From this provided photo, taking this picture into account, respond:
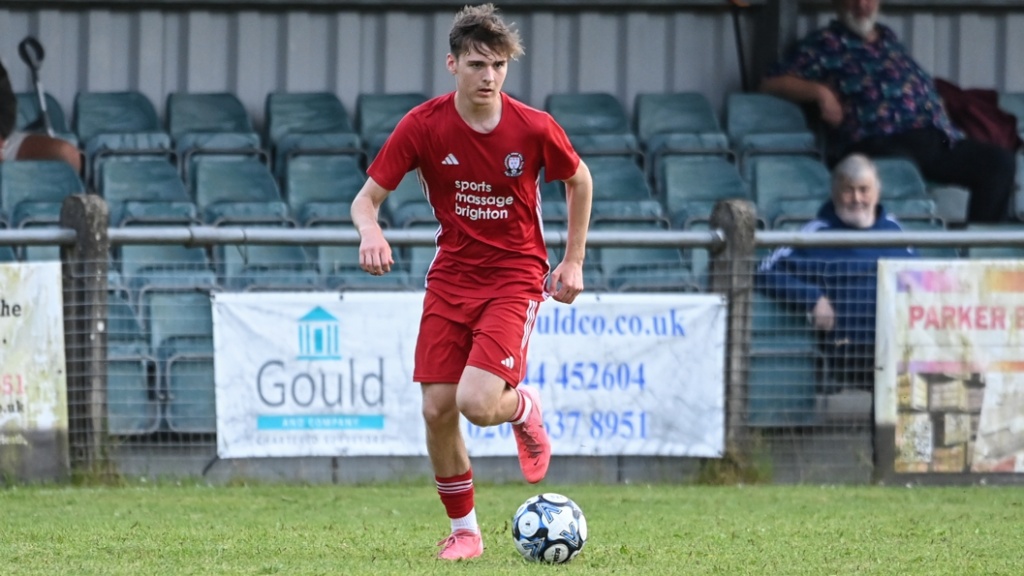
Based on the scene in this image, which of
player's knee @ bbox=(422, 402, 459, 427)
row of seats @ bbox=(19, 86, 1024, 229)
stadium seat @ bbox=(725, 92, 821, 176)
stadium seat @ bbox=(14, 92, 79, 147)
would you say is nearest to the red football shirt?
player's knee @ bbox=(422, 402, 459, 427)

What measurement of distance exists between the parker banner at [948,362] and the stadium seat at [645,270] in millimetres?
1097

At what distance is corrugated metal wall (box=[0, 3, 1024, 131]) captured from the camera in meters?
12.0

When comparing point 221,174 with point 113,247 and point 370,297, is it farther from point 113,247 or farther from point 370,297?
point 370,297

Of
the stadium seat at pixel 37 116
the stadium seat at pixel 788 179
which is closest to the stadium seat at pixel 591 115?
the stadium seat at pixel 788 179

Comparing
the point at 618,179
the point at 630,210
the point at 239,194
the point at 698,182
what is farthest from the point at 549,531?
the point at 698,182

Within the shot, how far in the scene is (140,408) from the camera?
321 inches

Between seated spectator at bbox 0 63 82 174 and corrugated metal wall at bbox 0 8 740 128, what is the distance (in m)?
1.09

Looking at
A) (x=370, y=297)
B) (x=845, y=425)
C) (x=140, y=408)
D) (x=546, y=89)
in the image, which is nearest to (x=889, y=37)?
(x=546, y=89)

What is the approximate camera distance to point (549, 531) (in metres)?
5.24

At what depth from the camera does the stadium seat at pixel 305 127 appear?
441 inches

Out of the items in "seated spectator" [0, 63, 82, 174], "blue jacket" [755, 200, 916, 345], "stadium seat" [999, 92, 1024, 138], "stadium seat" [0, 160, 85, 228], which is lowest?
"blue jacket" [755, 200, 916, 345]

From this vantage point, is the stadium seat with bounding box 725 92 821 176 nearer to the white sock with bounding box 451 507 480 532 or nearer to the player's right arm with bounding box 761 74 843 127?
the player's right arm with bounding box 761 74 843 127

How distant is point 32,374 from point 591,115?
17.8ft

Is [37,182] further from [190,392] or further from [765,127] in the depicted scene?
[765,127]
